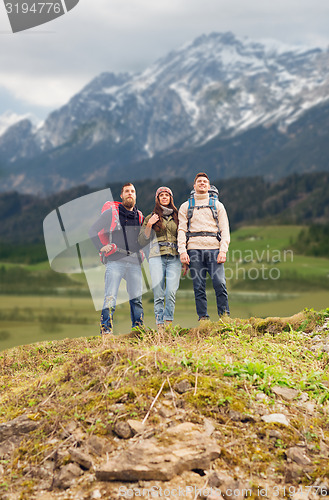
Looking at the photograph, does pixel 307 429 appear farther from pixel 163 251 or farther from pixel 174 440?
pixel 163 251

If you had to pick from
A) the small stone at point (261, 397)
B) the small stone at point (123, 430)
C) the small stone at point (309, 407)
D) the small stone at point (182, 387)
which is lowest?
the small stone at point (309, 407)

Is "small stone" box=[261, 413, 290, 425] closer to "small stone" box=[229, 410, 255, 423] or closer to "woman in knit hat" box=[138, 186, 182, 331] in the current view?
"small stone" box=[229, 410, 255, 423]

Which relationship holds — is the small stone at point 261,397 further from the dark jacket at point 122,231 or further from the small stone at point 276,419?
the dark jacket at point 122,231

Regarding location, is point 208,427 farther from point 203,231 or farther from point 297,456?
point 203,231

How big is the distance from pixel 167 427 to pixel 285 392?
187 centimetres

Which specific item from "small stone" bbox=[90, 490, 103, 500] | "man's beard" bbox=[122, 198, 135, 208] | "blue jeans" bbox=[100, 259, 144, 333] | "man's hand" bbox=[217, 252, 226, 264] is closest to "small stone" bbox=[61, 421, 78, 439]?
"small stone" bbox=[90, 490, 103, 500]

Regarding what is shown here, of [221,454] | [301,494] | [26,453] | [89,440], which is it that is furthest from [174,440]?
[26,453]

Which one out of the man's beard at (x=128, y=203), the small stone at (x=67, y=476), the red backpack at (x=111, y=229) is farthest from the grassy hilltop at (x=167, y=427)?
the man's beard at (x=128, y=203)

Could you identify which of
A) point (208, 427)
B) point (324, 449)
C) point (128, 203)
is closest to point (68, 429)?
point (208, 427)

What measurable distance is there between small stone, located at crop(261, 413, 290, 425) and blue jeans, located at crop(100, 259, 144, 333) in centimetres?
447

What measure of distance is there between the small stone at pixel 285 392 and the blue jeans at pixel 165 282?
3.65m

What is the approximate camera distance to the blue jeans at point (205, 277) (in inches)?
396

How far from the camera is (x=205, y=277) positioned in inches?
404

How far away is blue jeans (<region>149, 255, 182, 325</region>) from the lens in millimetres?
9938
